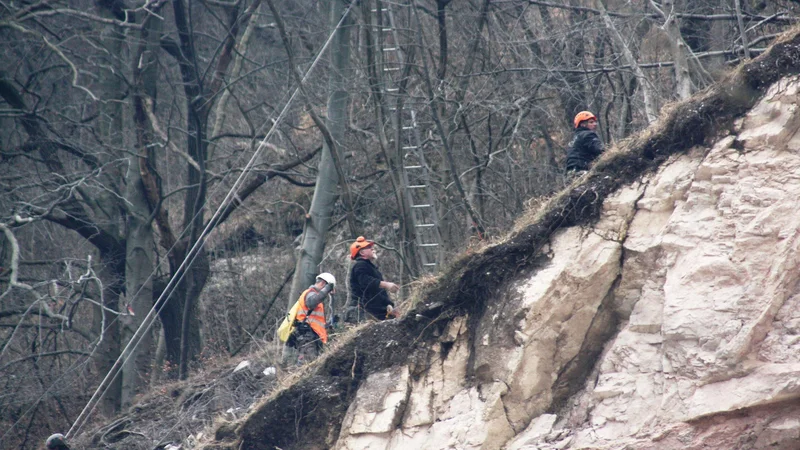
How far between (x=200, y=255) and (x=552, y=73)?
23.8 ft

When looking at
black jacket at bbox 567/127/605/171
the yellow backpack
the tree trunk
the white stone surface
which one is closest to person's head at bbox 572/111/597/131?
black jacket at bbox 567/127/605/171

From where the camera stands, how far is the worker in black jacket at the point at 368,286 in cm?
1121

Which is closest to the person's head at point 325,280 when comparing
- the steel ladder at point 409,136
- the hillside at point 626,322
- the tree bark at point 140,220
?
the hillside at point 626,322

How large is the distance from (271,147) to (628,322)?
851cm

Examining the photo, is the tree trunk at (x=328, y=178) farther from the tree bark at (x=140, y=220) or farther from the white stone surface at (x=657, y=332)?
the white stone surface at (x=657, y=332)

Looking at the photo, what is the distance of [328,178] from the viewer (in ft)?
51.3

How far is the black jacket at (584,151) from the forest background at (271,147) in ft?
10.4

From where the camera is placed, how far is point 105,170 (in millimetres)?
18016

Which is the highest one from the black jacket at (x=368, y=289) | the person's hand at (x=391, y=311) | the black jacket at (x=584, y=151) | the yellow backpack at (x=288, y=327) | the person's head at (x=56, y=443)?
the black jacket at (x=584, y=151)

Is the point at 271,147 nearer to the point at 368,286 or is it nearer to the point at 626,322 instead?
the point at 368,286

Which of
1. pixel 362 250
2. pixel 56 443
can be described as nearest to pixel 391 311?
pixel 362 250

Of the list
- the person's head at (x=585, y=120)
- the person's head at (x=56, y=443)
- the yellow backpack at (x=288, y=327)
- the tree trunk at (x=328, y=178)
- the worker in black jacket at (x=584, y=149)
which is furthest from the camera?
the tree trunk at (x=328, y=178)

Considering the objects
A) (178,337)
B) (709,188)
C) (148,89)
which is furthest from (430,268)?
(709,188)

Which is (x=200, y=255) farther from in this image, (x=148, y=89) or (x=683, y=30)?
(x=683, y=30)
